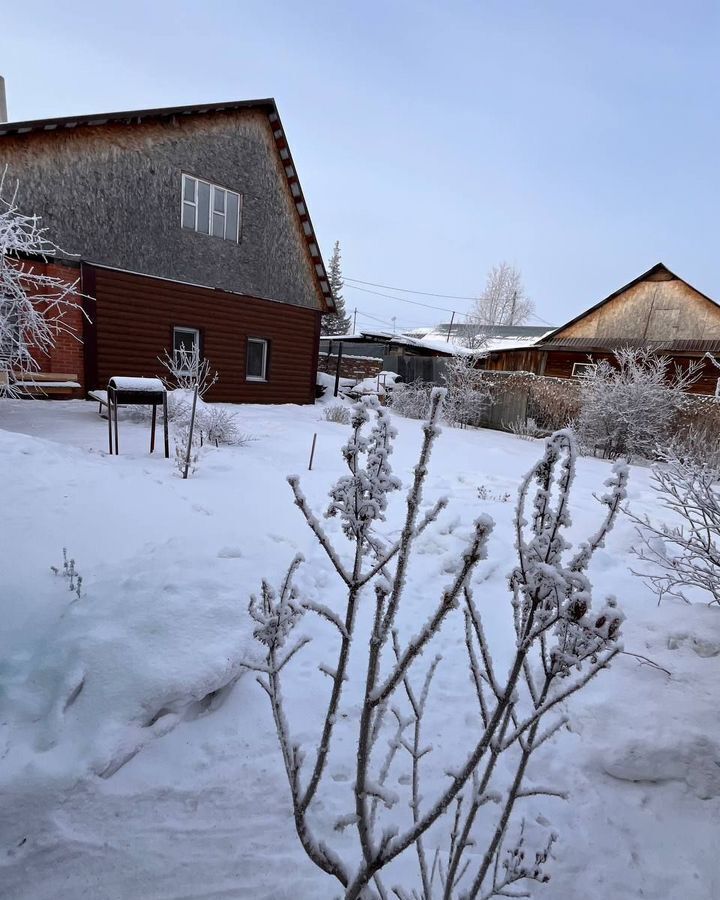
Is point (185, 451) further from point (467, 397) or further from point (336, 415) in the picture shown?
point (467, 397)

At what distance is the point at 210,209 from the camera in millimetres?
11562

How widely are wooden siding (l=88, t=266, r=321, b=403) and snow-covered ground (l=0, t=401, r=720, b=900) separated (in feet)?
24.8

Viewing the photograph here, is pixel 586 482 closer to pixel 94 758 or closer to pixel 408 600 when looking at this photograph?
pixel 408 600

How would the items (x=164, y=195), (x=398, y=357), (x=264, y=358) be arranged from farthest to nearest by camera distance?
(x=398, y=357) → (x=264, y=358) → (x=164, y=195)

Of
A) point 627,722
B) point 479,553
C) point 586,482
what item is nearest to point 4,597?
point 479,553

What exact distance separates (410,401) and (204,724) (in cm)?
1386

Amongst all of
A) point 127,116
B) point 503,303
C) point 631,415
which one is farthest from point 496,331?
point 127,116

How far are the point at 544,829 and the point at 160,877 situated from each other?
172cm

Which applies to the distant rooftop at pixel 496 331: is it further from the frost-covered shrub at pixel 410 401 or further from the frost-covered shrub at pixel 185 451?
the frost-covered shrub at pixel 185 451

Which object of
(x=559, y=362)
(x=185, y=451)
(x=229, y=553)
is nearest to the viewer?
(x=229, y=553)

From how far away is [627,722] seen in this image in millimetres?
2592

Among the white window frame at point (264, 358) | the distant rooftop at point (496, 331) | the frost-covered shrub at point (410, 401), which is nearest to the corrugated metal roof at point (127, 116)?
the white window frame at point (264, 358)

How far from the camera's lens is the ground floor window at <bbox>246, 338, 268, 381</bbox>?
13.6 meters

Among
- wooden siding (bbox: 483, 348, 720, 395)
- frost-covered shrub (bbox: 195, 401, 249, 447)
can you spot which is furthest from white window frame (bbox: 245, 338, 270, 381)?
wooden siding (bbox: 483, 348, 720, 395)
